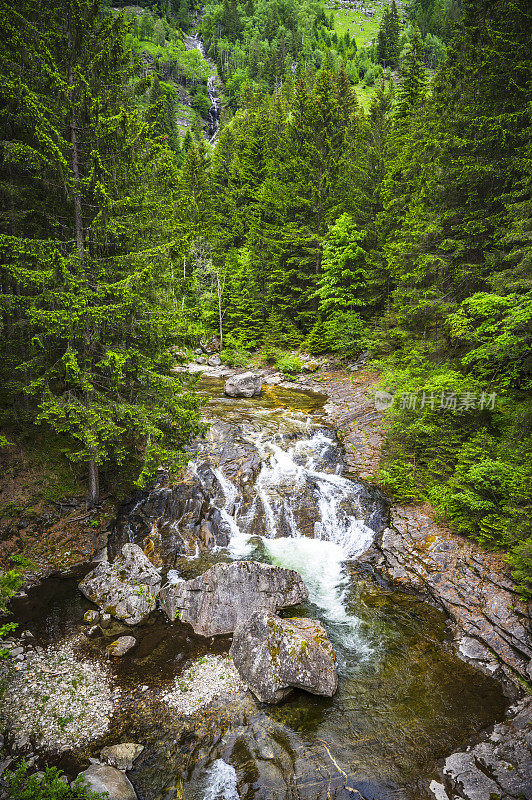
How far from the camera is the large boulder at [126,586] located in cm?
842

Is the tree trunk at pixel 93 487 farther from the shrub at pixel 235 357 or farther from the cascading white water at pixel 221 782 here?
the shrub at pixel 235 357

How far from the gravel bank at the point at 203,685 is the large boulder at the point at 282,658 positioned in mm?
186

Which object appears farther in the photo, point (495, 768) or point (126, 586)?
point (126, 586)

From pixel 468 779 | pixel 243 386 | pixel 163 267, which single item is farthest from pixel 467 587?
pixel 243 386

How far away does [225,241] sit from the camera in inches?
1299

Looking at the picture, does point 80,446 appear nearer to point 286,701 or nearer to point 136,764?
point 136,764

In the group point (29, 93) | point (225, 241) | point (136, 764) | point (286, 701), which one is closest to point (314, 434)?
point (286, 701)

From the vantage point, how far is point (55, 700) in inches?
250

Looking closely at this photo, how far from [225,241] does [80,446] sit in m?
27.1

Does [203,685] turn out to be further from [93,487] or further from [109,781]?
[93,487]

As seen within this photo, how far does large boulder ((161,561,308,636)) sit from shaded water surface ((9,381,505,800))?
0.98 ft

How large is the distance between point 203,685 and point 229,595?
6.25 ft

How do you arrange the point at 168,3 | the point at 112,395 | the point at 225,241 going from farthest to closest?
the point at 168,3 < the point at 225,241 < the point at 112,395

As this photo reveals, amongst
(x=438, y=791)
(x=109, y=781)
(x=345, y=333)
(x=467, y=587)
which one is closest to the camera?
(x=109, y=781)
